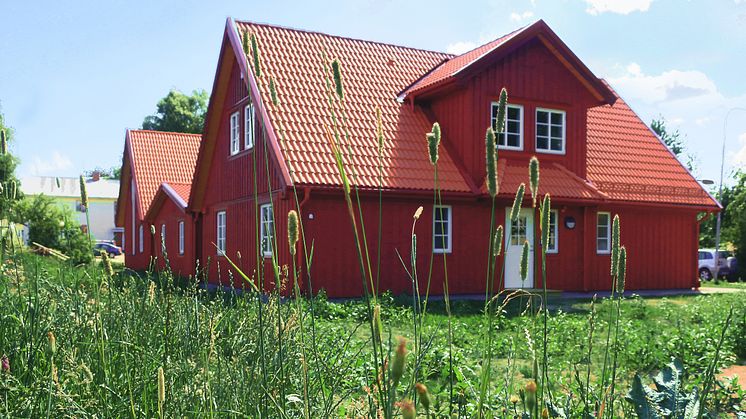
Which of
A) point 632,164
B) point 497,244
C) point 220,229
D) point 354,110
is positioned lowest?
point 220,229

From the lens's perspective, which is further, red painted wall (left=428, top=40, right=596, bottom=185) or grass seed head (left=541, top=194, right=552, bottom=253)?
red painted wall (left=428, top=40, right=596, bottom=185)

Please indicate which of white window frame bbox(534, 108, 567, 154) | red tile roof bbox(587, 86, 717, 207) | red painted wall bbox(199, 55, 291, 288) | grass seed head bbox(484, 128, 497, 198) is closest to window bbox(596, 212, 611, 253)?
red tile roof bbox(587, 86, 717, 207)

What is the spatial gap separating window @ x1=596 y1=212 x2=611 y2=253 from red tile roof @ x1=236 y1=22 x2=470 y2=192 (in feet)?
15.9

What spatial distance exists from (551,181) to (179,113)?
39706 millimetres

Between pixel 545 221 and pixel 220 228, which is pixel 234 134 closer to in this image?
pixel 220 228

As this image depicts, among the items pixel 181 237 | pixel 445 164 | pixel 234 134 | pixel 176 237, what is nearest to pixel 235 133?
pixel 234 134

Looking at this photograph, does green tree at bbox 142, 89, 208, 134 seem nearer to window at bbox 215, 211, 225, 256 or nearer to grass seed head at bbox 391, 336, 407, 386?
window at bbox 215, 211, 225, 256

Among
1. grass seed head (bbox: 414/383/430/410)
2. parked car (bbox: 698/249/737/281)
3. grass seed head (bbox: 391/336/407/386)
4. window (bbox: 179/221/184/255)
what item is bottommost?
parked car (bbox: 698/249/737/281)

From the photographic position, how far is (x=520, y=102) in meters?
16.1

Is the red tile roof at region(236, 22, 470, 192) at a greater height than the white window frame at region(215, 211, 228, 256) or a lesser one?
greater

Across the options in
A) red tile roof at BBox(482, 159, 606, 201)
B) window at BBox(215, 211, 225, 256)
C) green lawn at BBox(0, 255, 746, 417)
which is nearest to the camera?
green lawn at BBox(0, 255, 746, 417)

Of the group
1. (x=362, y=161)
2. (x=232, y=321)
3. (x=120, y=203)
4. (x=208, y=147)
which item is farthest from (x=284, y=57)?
(x=120, y=203)

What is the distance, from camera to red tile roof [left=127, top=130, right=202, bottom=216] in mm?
27453

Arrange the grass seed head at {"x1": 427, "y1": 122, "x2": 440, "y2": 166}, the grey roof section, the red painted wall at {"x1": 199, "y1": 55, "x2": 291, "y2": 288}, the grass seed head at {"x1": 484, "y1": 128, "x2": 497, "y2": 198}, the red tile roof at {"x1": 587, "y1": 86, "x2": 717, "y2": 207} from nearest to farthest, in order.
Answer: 1. the grass seed head at {"x1": 484, "y1": 128, "x2": 497, "y2": 198}
2. the grass seed head at {"x1": 427, "y1": 122, "x2": 440, "y2": 166}
3. the red painted wall at {"x1": 199, "y1": 55, "x2": 291, "y2": 288}
4. the red tile roof at {"x1": 587, "y1": 86, "x2": 717, "y2": 207}
5. the grey roof section
